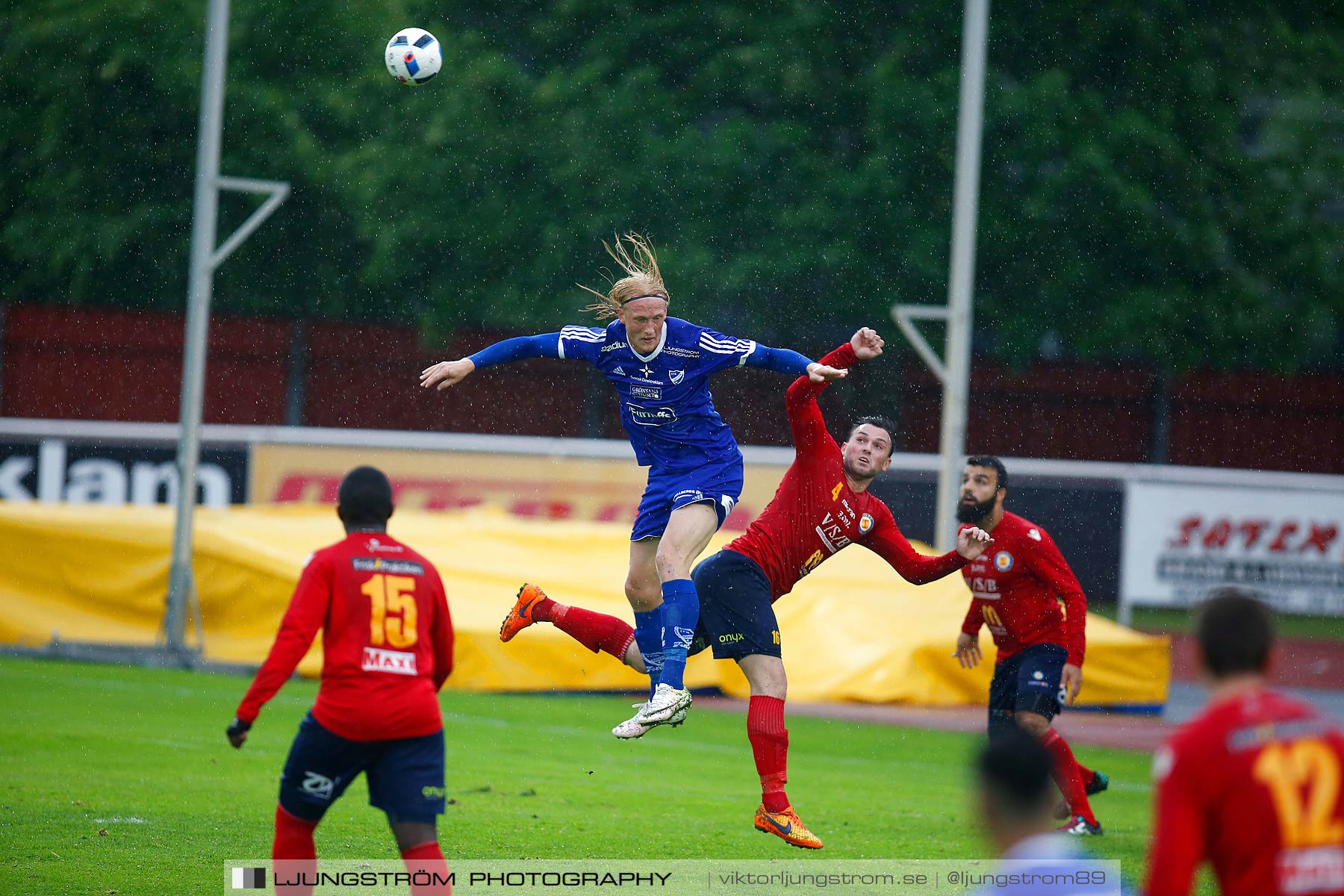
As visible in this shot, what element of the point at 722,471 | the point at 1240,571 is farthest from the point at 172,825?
the point at 1240,571

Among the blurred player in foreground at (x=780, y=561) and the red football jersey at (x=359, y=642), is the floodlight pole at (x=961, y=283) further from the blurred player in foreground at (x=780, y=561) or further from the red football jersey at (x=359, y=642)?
the red football jersey at (x=359, y=642)

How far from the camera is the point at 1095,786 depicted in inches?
428

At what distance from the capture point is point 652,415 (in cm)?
841

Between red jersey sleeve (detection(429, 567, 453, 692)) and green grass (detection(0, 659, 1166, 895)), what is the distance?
243cm

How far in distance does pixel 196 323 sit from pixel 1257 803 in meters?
14.6

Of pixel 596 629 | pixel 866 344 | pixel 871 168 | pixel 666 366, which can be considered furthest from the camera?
pixel 871 168

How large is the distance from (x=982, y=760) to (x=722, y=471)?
4514 millimetres

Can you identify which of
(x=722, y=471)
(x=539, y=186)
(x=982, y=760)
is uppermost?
(x=539, y=186)

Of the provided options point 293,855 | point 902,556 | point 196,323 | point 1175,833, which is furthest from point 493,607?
point 1175,833

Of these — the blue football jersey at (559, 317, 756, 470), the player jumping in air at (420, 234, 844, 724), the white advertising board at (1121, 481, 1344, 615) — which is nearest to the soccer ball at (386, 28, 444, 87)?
the player jumping in air at (420, 234, 844, 724)

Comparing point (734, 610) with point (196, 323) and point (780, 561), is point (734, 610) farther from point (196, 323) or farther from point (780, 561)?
point (196, 323)

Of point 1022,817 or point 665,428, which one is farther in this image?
point 665,428

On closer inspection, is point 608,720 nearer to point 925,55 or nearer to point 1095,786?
point 1095,786

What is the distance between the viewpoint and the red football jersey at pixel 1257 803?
3799 millimetres
